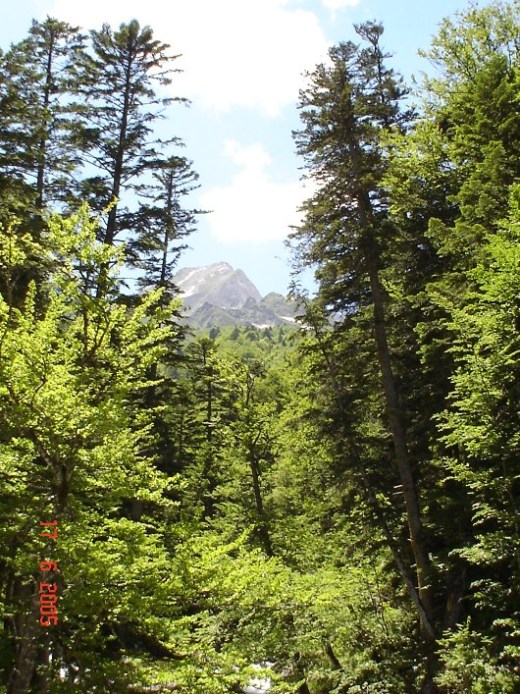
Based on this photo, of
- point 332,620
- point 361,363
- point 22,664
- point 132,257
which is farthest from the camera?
point 132,257

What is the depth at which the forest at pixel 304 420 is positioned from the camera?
6.68 meters

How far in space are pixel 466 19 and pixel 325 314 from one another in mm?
9205

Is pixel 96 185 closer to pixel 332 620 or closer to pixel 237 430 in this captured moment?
pixel 237 430

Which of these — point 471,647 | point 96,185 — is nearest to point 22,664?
point 471,647

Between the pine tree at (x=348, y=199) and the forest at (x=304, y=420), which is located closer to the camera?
the forest at (x=304, y=420)

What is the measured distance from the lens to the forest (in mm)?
6676

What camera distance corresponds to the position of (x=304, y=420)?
51.5 ft

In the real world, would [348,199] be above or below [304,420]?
above

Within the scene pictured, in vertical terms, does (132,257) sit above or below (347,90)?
below

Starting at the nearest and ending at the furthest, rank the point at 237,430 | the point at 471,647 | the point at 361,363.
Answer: the point at 471,647
the point at 361,363
the point at 237,430

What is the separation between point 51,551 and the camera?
621 centimetres

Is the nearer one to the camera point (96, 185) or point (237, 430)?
point (96, 185)

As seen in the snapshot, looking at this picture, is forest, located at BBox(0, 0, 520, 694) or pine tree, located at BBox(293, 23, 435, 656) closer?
forest, located at BBox(0, 0, 520, 694)

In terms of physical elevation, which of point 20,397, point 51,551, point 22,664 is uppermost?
point 20,397
